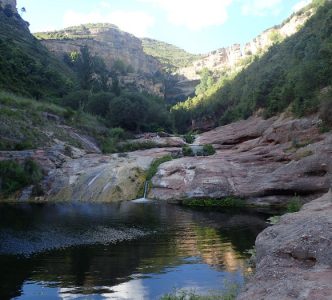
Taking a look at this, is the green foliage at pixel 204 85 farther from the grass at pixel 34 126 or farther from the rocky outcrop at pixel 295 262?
the rocky outcrop at pixel 295 262

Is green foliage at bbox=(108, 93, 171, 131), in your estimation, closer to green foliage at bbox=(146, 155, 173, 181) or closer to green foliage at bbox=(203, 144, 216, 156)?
green foliage at bbox=(203, 144, 216, 156)

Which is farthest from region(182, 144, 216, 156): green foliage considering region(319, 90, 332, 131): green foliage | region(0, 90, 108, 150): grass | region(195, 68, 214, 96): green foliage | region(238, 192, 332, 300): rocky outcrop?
region(195, 68, 214, 96): green foliage

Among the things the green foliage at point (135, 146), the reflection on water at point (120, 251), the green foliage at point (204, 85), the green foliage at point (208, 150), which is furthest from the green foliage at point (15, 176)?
the green foliage at point (204, 85)

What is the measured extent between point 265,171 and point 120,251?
63.1ft

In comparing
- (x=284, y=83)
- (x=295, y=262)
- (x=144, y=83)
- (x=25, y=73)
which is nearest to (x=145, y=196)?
(x=284, y=83)

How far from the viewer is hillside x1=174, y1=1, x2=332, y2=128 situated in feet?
138

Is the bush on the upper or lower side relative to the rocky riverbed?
upper

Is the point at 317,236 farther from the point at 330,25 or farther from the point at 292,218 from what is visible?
the point at 330,25

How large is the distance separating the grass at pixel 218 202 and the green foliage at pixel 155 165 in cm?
649

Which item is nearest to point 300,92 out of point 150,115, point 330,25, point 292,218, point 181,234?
point 330,25

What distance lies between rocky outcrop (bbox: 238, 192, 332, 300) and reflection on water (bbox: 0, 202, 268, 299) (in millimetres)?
3643

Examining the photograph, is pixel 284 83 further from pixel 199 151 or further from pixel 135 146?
pixel 135 146

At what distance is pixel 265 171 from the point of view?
35.6 meters

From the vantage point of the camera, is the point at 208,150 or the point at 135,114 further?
the point at 135,114
